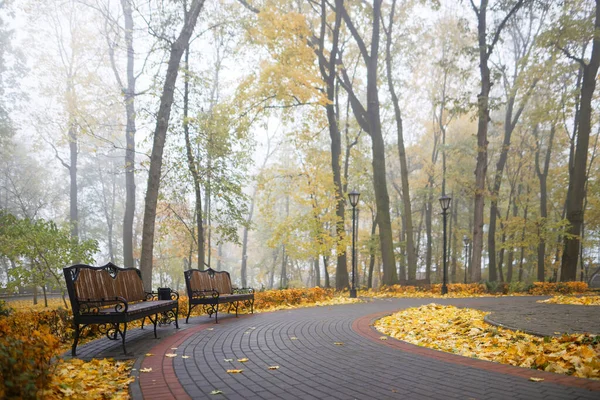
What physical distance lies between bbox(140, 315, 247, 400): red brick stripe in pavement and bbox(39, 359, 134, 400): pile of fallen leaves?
0.52ft

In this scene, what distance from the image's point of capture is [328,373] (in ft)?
12.0

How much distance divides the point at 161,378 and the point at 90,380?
2.06 feet

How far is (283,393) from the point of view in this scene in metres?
3.07

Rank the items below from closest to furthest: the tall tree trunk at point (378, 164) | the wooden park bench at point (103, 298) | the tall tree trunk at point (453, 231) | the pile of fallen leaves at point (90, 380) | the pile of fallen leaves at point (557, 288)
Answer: the pile of fallen leaves at point (90, 380)
the wooden park bench at point (103, 298)
the pile of fallen leaves at point (557, 288)
the tall tree trunk at point (378, 164)
the tall tree trunk at point (453, 231)

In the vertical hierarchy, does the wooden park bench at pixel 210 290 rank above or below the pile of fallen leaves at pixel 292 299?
above

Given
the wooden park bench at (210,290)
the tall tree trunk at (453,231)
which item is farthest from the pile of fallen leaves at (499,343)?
the tall tree trunk at (453,231)

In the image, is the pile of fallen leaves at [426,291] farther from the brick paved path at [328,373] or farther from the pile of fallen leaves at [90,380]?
the pile of fallen leaves at [90,380]

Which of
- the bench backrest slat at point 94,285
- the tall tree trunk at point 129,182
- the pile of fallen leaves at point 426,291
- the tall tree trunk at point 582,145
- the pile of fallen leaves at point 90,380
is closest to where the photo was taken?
the pile of fallen leaves at point 90,380

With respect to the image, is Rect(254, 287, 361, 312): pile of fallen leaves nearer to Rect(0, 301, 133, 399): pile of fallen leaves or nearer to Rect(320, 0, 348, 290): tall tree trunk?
Rect(320, 0, 348, 290): tall tree trunk

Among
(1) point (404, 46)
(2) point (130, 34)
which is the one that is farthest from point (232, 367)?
(1) point (404, 46)

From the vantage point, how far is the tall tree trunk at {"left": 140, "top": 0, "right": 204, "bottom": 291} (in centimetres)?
916

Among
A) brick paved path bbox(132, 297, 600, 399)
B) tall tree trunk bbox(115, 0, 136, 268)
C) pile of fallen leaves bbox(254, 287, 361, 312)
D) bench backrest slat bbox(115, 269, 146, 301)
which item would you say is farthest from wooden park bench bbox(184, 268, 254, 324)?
tall tree trunk bbox(115, 0, 136, 268)

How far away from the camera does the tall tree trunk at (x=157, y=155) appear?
9164 mm

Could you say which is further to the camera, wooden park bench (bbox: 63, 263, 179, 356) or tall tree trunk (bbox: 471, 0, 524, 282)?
tall tree trunk (bbox: 471, 0, 524, 282)
